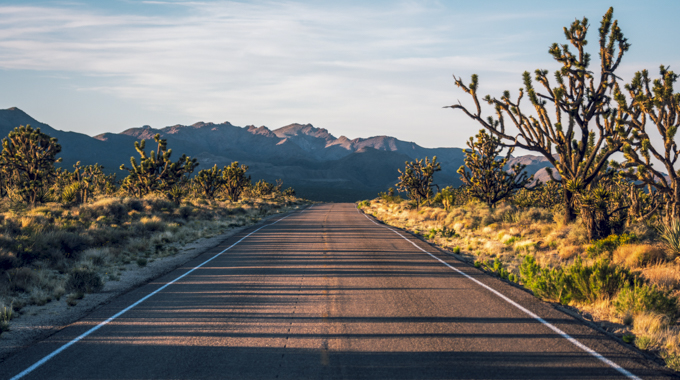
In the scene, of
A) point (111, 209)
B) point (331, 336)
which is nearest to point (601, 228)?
point (331, 336)

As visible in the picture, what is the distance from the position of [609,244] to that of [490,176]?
604 inches

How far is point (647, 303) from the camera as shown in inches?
265

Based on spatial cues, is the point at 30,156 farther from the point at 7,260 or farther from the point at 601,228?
the point at 601,228

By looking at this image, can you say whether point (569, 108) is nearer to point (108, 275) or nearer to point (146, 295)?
point (146, 295)

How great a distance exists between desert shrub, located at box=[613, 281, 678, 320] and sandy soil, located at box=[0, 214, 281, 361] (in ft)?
31.3

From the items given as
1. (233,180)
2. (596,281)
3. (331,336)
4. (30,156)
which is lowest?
(331,336)

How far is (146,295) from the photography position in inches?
343

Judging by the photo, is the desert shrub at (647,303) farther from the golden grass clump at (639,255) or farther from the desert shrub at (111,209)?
the desert shrub at (111,209)

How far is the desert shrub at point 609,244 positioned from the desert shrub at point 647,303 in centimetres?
474

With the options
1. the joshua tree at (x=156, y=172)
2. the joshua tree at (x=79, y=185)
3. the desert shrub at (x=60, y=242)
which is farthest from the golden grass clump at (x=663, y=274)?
the joshua tree at (x=156, y=172)

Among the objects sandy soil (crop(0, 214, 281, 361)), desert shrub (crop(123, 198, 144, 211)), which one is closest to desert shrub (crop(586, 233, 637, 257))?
sandy soil (crop(0, 214, 281, 361))

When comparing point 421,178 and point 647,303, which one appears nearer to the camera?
point 647,303

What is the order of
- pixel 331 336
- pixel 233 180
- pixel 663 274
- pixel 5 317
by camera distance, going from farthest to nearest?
pixel 233 180, pixel 663 274, pixel 5 317, pixel 331 336

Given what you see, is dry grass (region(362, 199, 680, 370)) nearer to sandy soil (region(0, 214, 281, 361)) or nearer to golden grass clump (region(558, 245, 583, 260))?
golden grass clump (region(558, 245, 583, 260))
